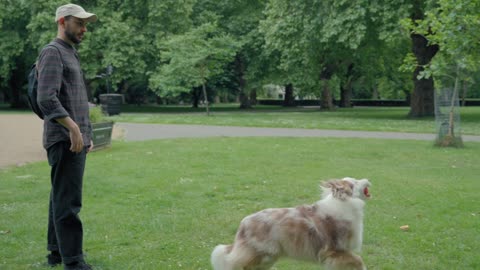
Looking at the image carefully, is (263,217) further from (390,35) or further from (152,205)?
(390,35)

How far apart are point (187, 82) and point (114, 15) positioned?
9.54m

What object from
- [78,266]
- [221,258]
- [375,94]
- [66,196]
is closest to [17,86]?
[375,94]

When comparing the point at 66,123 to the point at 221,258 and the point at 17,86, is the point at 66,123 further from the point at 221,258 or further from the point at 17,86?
the point at 17,86

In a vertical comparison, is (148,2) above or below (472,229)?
above

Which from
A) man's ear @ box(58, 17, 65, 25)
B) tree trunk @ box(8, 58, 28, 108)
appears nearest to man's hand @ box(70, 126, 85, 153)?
man's ear @ box(58, 17, 65, 25)

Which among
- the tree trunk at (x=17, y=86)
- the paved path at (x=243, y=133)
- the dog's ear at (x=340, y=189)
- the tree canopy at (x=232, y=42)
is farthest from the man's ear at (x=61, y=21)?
the tree trunk at (x=17, y=86)

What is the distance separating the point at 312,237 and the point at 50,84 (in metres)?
2.67

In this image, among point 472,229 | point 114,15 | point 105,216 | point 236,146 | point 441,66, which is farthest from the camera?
point 114,15

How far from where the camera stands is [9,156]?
14562mm

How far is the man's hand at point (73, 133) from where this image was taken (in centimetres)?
460

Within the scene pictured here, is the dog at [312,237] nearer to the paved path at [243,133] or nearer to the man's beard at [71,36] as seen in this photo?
the man's beard at [71,36]

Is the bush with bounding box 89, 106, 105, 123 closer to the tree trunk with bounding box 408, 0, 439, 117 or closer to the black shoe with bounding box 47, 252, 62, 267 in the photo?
the black shoe with bounding box 47, 252, 62, 267

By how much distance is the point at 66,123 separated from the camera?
15.1 ft

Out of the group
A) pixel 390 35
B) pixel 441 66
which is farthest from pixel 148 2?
pixel 441 66
